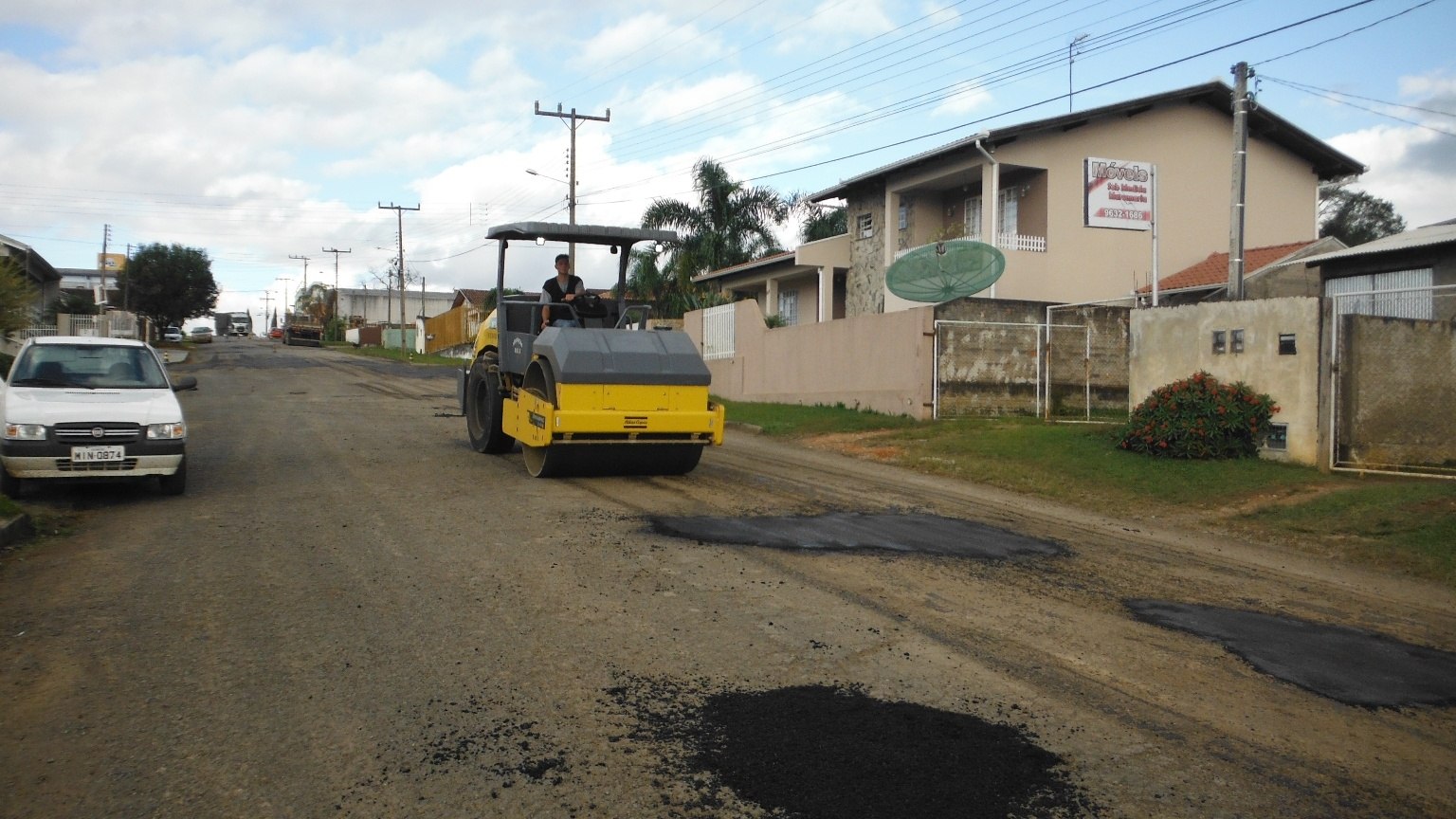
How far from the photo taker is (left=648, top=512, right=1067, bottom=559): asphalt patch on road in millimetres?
8242

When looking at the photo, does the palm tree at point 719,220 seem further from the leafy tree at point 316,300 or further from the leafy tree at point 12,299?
the leafy tree at point 316,300

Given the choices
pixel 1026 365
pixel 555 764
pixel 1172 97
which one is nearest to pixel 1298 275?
pixel 1172 97

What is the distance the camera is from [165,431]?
984 centimetres

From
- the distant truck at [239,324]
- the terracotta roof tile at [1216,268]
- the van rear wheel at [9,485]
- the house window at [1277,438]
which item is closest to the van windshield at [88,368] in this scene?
the van rear wheel at [9,485]

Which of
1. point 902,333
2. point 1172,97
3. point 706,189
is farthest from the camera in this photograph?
point 706,189

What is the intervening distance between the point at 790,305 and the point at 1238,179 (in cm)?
2103

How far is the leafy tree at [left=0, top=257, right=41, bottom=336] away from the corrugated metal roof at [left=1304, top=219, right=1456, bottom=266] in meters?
27.8

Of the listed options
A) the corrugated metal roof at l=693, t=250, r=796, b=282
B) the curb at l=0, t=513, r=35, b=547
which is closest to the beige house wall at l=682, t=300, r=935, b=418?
the corrugated metal roof at l=693, t=250, r=796, b=282

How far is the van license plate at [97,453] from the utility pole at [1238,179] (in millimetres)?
13714

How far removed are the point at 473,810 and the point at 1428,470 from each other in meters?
12.1

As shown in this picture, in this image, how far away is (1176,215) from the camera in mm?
26203

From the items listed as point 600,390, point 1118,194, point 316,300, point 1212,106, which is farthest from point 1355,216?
point 316,300

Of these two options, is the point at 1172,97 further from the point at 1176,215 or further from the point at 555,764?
the point at 555,764

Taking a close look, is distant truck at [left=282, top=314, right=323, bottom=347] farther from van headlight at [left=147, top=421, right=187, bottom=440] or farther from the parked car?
van headlight at [left=147, top=421, right=187, bottom=440]
